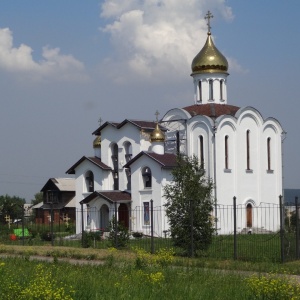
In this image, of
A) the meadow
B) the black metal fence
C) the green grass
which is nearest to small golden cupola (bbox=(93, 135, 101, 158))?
the black metal fence

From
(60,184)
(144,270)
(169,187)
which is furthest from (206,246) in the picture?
(60,184)

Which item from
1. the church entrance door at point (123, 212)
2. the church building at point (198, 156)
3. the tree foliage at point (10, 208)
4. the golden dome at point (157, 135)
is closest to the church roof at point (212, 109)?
the church building at point (198, 156)

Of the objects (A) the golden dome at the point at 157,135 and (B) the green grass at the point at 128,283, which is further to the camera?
(A) the golden dome at the point at 157,135

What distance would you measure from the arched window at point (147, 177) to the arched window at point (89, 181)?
448 centimetres

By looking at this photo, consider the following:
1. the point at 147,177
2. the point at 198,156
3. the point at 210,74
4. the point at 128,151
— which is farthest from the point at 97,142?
the point at 210,74

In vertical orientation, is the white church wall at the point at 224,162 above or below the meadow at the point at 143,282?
above

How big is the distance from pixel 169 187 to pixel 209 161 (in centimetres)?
1672

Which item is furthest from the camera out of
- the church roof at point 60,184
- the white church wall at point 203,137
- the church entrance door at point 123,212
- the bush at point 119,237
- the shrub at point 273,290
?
the church roof at point 60,184

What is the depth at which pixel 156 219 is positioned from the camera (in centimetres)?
3691

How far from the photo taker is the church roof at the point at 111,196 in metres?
38.2

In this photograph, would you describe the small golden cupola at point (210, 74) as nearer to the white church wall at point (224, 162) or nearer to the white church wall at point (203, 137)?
the white church wall at point (203, 137)

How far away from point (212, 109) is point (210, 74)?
2.51 meters

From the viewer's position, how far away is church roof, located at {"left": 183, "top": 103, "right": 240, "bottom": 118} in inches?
1555

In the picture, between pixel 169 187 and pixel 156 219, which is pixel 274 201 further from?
pixel 169 187
